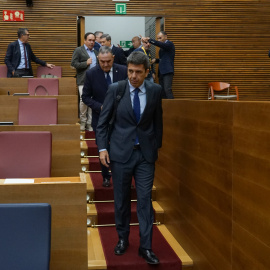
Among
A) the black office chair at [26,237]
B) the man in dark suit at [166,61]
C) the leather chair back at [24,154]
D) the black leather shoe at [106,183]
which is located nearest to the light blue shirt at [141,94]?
the leather chair back at [24,154]

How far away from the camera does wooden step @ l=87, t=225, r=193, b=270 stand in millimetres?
3548

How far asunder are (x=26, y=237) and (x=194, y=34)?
25.7ft

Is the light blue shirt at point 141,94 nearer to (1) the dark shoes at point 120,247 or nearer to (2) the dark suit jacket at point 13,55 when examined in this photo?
(1) the dark shoes at point 120,247

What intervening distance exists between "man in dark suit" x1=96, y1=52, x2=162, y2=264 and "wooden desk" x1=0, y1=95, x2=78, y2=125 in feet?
6.09

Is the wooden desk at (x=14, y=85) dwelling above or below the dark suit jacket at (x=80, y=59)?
below

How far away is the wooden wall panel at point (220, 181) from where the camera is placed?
2.42 m

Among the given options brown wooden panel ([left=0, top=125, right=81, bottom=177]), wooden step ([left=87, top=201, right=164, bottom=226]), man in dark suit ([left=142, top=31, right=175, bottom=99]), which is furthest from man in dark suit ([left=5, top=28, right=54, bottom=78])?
brown wooden panel ([left=0, top=125, right=81, bottom=177])

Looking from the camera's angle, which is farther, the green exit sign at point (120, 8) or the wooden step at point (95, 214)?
the green exit sign at point (120, 8)

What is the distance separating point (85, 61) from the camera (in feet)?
24.9

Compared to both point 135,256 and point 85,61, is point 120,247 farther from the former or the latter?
point 85,61

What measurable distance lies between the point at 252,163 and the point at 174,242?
1669mm

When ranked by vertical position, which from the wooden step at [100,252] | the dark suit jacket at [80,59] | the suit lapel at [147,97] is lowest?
the wooden step at [100,252]

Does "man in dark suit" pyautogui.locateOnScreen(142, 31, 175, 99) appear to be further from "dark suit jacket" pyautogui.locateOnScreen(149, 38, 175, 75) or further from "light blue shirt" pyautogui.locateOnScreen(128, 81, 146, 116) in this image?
"light blue shirt" pyautogui.locateOnScreen(128, 81, 146, 116)

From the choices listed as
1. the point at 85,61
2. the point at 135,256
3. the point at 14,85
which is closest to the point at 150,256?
the point at 135,256
